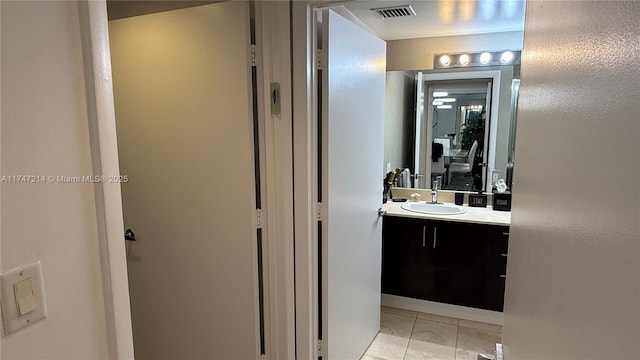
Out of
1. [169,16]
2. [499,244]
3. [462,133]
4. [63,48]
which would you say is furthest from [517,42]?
[63,48]

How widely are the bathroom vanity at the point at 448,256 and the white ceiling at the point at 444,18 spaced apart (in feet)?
4.60

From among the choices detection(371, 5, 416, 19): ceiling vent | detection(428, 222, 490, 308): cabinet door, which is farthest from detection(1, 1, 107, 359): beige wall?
detection(428, 222, 490, 308): cabinet door

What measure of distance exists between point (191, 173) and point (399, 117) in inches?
79.9

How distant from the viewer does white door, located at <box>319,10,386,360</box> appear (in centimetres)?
176

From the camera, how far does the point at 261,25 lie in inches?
64.6

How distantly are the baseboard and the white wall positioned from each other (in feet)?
7.46

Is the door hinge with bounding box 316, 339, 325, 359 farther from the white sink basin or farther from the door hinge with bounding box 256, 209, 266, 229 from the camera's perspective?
the white sink basin

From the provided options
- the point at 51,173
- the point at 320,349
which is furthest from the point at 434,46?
the point at 51,173

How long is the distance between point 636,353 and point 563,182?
270 millimetres

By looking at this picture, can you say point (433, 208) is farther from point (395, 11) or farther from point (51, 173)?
point (51, 173)

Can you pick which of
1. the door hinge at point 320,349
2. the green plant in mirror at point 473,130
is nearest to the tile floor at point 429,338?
the door hinge at point 320,349

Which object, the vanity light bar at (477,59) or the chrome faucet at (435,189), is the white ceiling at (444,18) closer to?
the vanity light bar at (477,59)

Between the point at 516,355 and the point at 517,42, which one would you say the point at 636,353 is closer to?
the point at 516,355

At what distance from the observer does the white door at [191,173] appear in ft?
5.46
